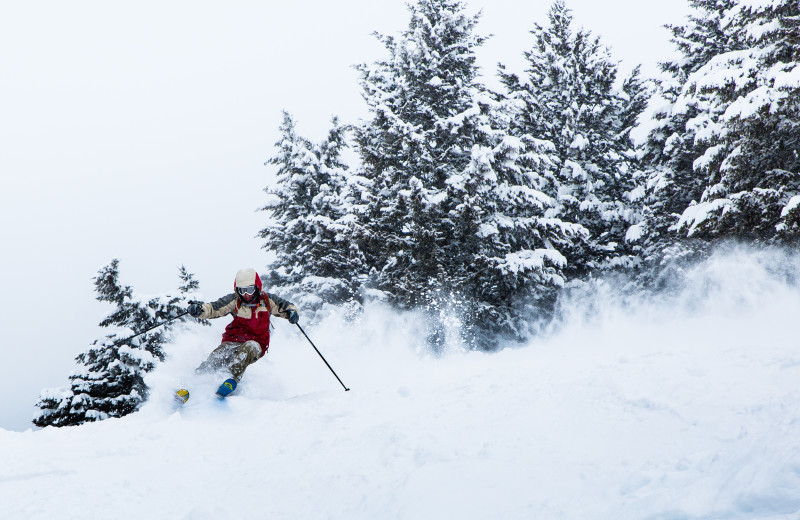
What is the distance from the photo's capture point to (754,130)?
11562mm

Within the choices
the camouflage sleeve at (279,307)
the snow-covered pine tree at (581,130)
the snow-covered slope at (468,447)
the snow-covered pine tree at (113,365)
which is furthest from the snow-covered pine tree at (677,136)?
the snow-covered pine tree at (113,365)

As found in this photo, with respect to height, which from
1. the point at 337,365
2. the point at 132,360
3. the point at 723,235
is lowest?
the point at 723,235

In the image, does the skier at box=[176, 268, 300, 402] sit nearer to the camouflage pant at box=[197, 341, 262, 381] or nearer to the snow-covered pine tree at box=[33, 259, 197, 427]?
the camouflage pant at box=[197, 341, 262, 381]

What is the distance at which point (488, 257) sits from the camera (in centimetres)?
1345

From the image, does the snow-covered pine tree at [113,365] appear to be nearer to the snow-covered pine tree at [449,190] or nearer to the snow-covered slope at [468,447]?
the snow-covered pine tree at [449,190]

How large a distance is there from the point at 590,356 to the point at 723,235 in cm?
771

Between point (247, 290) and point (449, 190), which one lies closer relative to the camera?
point (247, 290)

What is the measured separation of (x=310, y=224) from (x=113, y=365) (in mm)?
7726

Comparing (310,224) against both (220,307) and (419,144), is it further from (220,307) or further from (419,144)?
(220,307)

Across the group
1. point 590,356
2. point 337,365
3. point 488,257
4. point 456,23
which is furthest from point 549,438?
point 456,23

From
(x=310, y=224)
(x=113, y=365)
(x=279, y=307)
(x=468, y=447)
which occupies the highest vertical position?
(x=310, y=224)

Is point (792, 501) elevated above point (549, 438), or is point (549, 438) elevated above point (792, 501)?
point (549, 438)

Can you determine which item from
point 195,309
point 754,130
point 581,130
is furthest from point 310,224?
point 754,130

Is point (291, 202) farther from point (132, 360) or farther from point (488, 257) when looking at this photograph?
point (488, 257)
